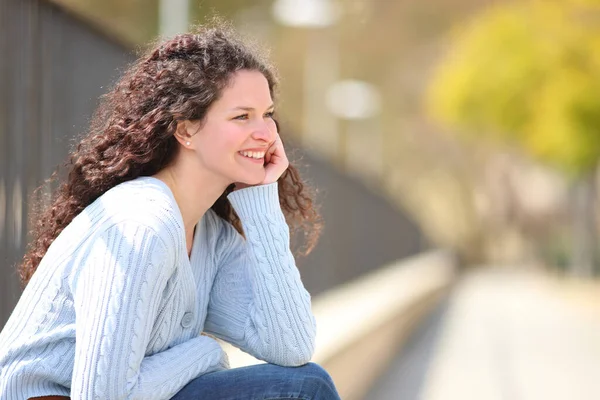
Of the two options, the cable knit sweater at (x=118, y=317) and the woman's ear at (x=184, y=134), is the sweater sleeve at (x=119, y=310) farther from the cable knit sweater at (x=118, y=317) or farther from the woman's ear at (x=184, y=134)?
the woman's ear at (x=184, y=134)

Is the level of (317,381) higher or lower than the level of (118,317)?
lower

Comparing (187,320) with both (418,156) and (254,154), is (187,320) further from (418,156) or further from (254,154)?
(418,156)

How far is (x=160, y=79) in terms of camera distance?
3.40 meters

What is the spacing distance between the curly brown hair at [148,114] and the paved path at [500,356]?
17.6 ft

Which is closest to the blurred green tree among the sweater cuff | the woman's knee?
the sweater cuff

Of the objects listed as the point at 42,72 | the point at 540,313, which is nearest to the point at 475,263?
the point at 540,313

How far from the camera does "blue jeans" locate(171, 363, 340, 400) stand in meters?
3.12

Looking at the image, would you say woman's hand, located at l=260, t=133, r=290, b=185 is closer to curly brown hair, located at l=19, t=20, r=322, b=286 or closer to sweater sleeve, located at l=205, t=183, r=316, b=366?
sweater sleeve, located at l=205, t=183, r=316, b=366

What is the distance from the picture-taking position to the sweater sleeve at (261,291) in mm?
3413

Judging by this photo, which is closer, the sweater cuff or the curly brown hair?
the curly brown hair

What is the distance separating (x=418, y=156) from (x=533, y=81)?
2946cm

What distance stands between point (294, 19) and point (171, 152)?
54.3 ft

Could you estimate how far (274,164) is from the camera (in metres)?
3.76

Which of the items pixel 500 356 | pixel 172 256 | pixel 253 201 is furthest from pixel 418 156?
pixel 172 256
